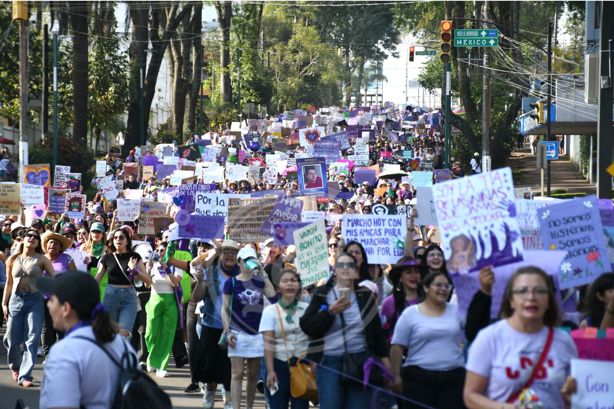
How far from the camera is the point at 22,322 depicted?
1269cm

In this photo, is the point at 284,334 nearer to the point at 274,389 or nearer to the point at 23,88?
the point at 274,389

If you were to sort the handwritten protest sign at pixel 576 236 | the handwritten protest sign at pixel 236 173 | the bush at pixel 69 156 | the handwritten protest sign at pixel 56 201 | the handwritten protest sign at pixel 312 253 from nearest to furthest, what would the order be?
the handwritten protest sign at pixel 576 236 → the handwritten protest sign at pixel 312 253 → the handwritten protest sign at pixel 56 201 → the handwritten protest sign at pixel 236 173 → the bush at pixel 69 156

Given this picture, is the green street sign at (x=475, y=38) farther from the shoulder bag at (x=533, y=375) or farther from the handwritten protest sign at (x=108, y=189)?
the shoulder bag at (x=533, y=375)

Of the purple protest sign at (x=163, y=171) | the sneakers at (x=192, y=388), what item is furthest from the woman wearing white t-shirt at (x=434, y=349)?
the purple protest sign at (x=163, y=171)

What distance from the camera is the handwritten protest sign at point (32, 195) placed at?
21.8 m

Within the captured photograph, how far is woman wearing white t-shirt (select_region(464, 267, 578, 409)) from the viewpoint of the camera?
5.53 meters

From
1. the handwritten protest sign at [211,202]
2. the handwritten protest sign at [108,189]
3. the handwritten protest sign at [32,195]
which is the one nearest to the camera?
the handwritten protest sign at [211,202]

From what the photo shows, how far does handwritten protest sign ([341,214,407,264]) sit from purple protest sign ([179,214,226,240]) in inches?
88.7

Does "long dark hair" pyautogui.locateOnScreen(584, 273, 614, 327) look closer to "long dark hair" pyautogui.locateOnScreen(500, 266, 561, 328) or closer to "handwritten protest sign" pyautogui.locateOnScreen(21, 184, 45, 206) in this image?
"long dark hair" pyautogui.locateOnScreen(500, 266, 561, 328)

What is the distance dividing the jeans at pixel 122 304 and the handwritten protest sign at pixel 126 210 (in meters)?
8.57

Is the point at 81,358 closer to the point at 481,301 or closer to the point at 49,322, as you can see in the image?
the point at 481,301

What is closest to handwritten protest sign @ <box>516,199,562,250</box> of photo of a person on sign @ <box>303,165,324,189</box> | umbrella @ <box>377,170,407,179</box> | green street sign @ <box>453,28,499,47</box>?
photo of a person on sign @ <box>303,165,324,189</box>

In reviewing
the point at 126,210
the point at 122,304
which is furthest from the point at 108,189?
the point at 122,304

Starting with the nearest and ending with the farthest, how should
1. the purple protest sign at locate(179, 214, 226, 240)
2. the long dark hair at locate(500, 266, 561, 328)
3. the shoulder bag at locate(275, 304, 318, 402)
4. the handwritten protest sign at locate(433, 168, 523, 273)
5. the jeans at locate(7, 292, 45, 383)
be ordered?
the long dark hair at locate(500, 266, 561, 328), the handwritten protest sign at locate(433, 168, 523, 273), the shoulder bag at locate(275, 304, 318, 402), the jeans at locate(7, 292, 45, 383), the purple protest sign at locate(179, 214, 226, 240)
